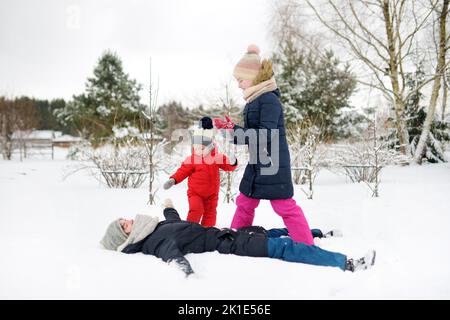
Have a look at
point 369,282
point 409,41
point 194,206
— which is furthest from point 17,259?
point 409,41

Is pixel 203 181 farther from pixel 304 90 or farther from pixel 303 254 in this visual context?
pixel 304 90

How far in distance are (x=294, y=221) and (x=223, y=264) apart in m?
0.65

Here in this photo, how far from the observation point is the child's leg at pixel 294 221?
101 inches

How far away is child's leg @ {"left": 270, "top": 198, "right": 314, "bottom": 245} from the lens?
8.43ft

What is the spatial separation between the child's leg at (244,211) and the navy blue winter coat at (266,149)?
113 mm

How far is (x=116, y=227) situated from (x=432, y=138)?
9.83m

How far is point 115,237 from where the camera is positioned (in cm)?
257

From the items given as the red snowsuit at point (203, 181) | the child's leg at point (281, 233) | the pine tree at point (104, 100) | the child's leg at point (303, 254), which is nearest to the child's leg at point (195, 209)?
the red snowsuit at point (203, 181)

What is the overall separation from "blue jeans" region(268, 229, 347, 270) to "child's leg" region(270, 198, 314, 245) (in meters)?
0.22

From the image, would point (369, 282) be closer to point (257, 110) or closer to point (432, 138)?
point (257, 110)

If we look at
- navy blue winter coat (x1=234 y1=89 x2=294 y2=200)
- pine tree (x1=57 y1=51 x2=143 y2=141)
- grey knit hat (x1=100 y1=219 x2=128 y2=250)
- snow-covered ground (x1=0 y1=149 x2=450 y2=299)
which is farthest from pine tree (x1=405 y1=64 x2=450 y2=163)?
pine tree (x1=57 y1=51 x2=143 y2=141)

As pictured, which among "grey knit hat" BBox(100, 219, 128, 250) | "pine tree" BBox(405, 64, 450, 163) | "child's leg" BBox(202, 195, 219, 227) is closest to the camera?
"grey knit hat" BBox(100, 219, 128, 250)

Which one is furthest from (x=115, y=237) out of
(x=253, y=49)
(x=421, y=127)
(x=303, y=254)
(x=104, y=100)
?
(x=104, y=100)

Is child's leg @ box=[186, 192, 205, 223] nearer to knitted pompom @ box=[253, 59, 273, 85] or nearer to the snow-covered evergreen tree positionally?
knitted pompom @ box=[253, 59, 273, 85]
